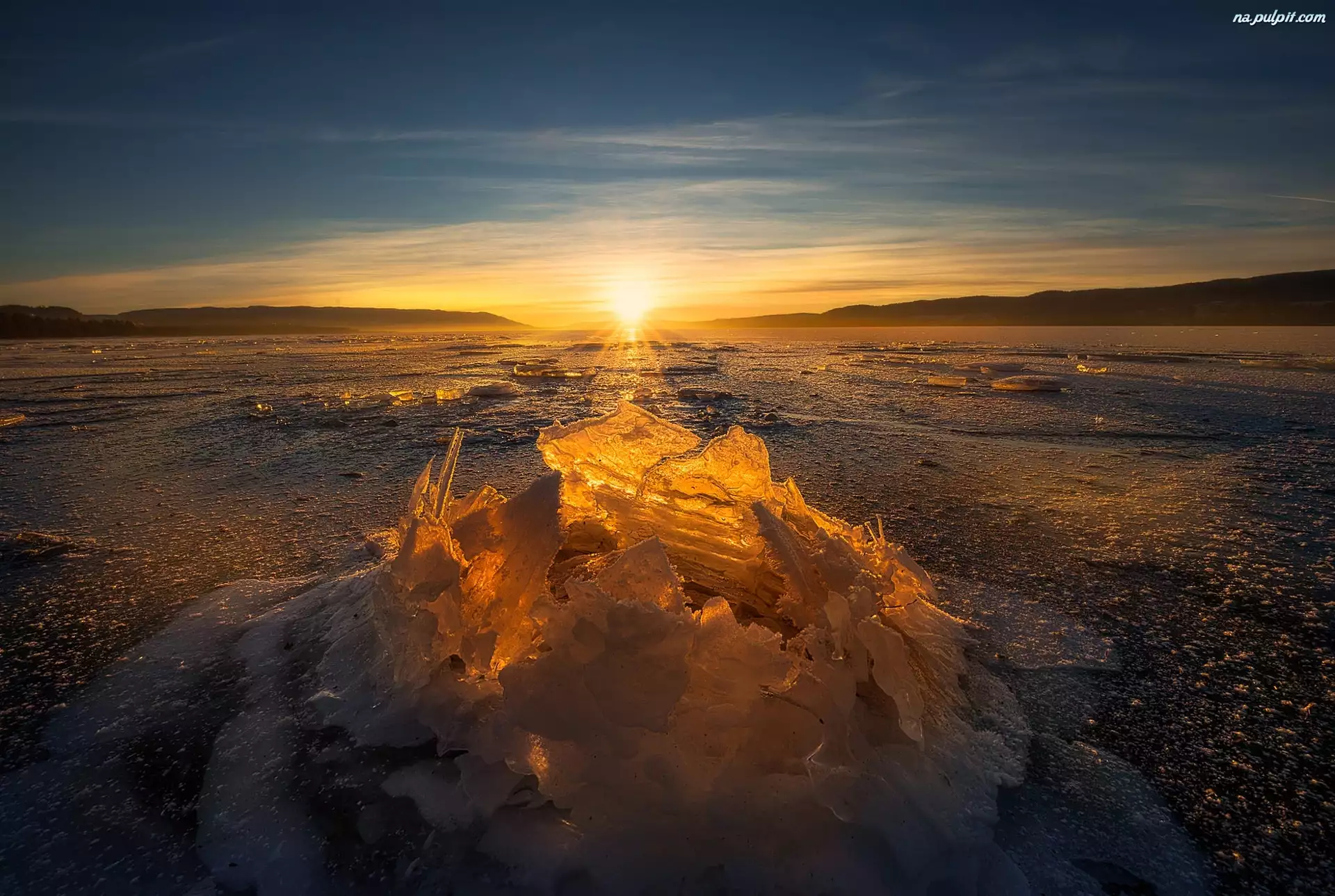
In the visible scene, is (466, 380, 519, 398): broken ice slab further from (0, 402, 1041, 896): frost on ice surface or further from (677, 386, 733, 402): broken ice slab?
(0, 402, 1041, 896): frost on ice surface

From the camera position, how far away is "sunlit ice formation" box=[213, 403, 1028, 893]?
1206 millimetres

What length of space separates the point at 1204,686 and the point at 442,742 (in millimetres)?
2022

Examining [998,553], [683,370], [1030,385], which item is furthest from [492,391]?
[1030,385]

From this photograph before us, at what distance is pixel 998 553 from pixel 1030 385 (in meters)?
6.97

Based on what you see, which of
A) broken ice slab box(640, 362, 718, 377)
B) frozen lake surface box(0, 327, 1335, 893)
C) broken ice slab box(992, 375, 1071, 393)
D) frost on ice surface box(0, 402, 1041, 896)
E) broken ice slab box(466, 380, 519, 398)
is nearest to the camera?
frost on ice surface box(0, 402, 1041, 896)

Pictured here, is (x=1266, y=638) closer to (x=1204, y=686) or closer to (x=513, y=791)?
(x=1204, y=686)

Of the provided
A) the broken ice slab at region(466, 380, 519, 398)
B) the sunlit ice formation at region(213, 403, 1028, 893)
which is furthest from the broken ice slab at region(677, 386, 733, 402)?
the sunlit ice formation at region(213, 403, 1028, 893)

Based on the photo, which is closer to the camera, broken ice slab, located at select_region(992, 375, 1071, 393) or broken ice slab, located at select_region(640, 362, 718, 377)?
broken ice slab, located at select_region(992, 375, 1071, 393)

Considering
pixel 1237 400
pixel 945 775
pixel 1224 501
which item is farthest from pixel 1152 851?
pixel 1237 400

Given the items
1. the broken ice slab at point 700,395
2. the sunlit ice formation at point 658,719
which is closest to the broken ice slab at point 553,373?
the broken ice slab at point 700,395

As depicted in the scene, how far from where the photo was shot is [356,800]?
1.36 metres

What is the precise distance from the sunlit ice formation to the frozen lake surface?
0.14 metres

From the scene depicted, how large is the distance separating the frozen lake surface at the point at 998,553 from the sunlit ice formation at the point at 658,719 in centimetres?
14

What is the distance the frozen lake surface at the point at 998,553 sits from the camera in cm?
131
